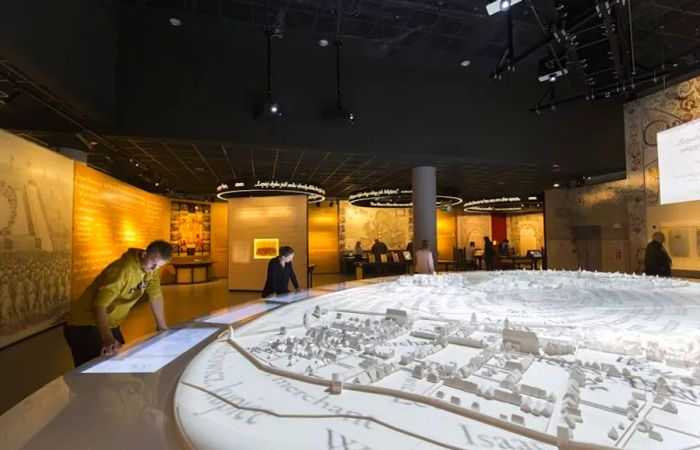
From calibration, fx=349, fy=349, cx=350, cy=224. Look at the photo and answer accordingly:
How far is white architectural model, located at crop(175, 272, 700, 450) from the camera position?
2.96 ft

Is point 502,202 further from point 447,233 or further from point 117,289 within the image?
point 117,289

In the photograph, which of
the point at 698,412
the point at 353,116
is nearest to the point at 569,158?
the point at 353,116

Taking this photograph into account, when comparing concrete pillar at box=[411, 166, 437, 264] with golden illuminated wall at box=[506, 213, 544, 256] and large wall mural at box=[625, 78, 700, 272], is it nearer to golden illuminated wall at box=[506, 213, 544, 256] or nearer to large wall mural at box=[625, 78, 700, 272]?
large wall mural at box=[625, 78, 700, 272]

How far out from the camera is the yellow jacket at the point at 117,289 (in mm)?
2365

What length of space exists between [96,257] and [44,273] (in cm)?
195

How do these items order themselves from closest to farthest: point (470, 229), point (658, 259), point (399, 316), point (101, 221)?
point (399, 316) → point (658, 259) → point (101, 221) → point (470, 229)

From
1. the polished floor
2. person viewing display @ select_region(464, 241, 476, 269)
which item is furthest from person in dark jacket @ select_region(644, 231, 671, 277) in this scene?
person viewing display @ select_region(464, 241, 476, 269)

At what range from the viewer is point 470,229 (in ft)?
63.7

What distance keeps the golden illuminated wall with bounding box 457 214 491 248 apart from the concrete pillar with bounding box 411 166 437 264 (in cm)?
1174

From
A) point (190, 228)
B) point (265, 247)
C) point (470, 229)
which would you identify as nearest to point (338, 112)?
point (265, 247)

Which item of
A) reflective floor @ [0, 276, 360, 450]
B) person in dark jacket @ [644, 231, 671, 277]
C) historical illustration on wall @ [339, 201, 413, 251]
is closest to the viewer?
reflective floor @ [0, 276, 360, 450]

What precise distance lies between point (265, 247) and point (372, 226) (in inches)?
310

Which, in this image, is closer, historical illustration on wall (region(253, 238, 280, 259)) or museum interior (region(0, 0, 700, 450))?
museum interior (region(0, 0, 700, 450))

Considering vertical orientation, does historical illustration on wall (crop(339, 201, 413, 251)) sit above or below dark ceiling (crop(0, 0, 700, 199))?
below
